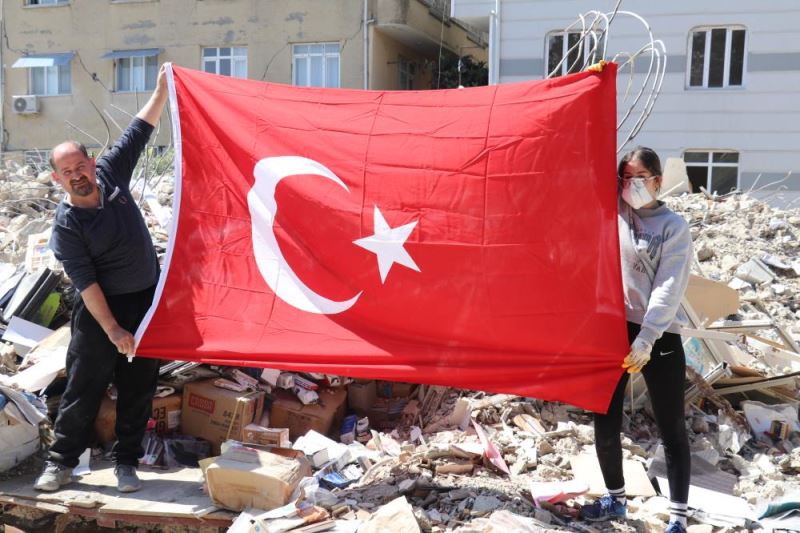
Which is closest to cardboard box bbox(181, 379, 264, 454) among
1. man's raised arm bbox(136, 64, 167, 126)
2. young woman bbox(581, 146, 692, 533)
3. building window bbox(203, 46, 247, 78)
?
man's raised arm bbox(136, 64, 167, 126)

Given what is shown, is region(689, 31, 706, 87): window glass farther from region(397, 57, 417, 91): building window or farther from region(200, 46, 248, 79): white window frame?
region(200, 46, 248, 79): white window frame

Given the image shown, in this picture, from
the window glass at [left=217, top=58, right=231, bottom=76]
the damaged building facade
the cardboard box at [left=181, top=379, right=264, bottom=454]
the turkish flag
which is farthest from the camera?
the window glass at [left=217, top=58, right=231, bottom=76]

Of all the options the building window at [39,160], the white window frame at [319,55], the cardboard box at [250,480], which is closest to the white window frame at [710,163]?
the white window frame at [319,55]

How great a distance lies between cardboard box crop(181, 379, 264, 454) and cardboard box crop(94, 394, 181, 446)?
5 centimetres

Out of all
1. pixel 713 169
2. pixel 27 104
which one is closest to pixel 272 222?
pixel 713 169

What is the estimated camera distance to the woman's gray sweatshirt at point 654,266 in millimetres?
3643

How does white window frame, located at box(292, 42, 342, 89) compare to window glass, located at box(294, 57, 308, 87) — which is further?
window glass, located at box(294, 57, 308, 87)

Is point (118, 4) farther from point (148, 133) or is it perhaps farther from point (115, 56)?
point (148, 133)

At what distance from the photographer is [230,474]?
404 centimetres

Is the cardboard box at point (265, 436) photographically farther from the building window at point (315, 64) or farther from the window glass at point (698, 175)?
the building window at point (315, 64)

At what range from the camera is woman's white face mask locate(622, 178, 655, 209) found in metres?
3.75

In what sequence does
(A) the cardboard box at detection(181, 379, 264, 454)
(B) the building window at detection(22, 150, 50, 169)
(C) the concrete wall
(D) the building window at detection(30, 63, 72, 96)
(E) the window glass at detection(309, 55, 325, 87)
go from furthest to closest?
(D) the building window at detection(30, 63, 72, 96) → (E) the window glass at detection(309, 55, 325, 87) → (C) the concrete wall → (B) the building window at detection(22, 150, 50, 169) → (A) the cardboard box at detection(181, 379, 264, 454)

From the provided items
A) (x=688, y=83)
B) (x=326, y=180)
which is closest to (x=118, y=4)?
(x=688, y=83)

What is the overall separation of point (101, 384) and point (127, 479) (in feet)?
1.84
